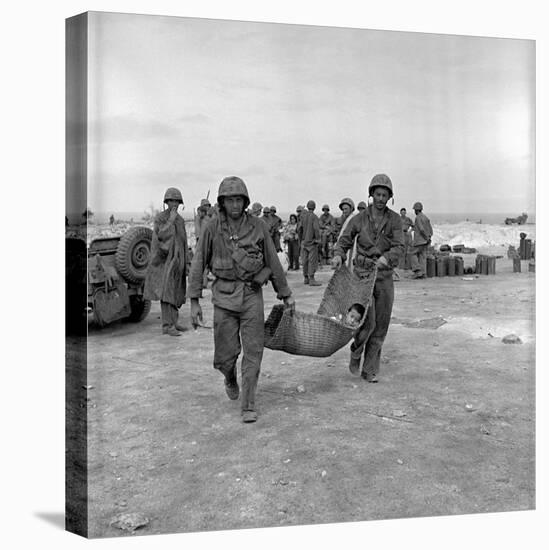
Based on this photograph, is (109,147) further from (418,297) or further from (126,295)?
(418,297)

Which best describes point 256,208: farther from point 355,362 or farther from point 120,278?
point 120,278

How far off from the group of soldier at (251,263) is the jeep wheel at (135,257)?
14 centimetres

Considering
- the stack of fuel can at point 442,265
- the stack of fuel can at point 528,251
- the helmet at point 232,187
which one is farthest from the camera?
the stack of fuel can at point 442,265

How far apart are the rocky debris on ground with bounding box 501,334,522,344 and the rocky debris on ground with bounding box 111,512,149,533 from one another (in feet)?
12.1

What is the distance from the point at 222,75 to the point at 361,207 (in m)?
1.79

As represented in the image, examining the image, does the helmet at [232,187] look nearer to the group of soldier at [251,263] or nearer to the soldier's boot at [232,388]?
the group of soldier at [251,263]

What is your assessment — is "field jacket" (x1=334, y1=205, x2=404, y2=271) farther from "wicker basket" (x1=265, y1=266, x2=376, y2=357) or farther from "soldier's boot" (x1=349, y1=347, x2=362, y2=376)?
"wicker basket" (x1=265, y1=266, x2=376, y2=357)

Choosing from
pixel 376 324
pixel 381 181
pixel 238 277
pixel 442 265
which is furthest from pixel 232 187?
pixel 442 265

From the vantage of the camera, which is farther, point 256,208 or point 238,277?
point 256,208

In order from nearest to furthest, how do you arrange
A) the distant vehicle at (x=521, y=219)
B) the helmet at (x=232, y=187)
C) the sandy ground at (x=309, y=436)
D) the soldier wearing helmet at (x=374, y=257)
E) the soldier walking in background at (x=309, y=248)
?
the sandy ground at (x=309, y=436)
the helmet at (x=232, y=187)
the distant vehicle at (x=521, y=219)
the soldier wearing helmet at (x=374, y=257)
the soldier walking in background at (x=309, y=248)

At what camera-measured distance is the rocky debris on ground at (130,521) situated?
181 inches

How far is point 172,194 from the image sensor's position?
18.5 feet

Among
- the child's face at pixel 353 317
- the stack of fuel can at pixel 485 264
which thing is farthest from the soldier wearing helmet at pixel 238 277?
the stack of fuel can at pixel 485 264

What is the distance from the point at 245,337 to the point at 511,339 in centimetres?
266
